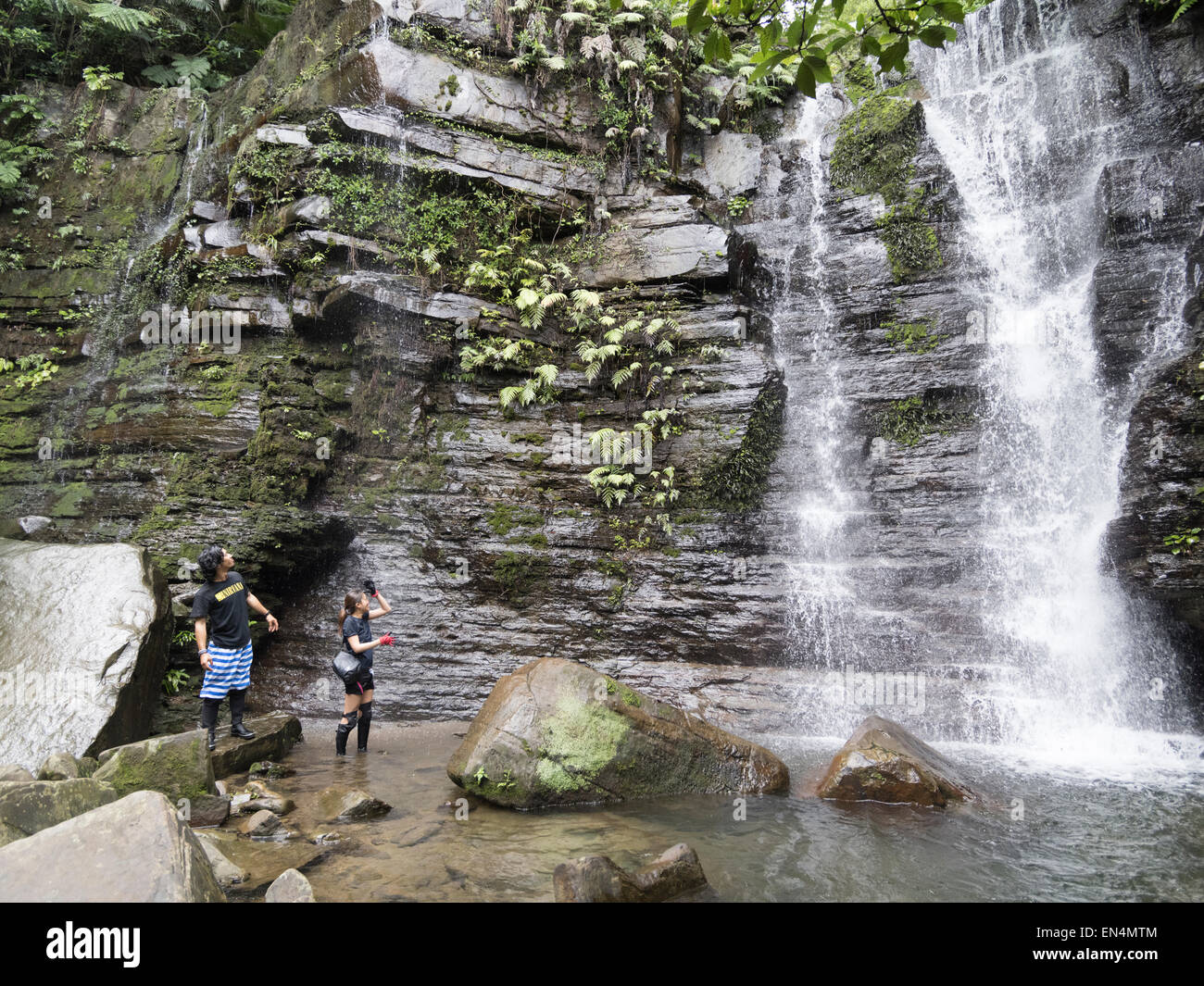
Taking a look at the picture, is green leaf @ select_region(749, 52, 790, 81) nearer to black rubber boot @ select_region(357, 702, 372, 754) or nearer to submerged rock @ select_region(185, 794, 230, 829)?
submerged rock @ select_region(185, 794, 230, 829)

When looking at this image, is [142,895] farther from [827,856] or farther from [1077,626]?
[1077,626]

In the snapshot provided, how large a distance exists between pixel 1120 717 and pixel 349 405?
12832 millimetres

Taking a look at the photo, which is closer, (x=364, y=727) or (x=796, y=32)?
(x=796, y=32)

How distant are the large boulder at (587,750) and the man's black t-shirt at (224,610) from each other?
280cm

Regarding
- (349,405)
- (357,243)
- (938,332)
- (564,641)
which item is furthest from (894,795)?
(357,243)

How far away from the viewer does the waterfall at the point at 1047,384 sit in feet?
29.7

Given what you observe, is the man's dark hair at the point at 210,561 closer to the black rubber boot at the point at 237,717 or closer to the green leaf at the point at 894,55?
the black rubber boot at the point at 237,717

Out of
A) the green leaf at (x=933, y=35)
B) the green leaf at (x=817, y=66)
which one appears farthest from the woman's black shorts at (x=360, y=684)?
the green leaf at (x=933, y=35)

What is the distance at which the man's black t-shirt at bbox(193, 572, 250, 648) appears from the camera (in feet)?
23.3

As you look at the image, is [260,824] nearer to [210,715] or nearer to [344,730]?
[210,715]

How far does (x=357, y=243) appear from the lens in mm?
12602

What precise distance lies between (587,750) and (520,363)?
816cm

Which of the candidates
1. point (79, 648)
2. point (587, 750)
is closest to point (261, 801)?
point (587, 750)

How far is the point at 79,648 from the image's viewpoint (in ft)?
24.1
